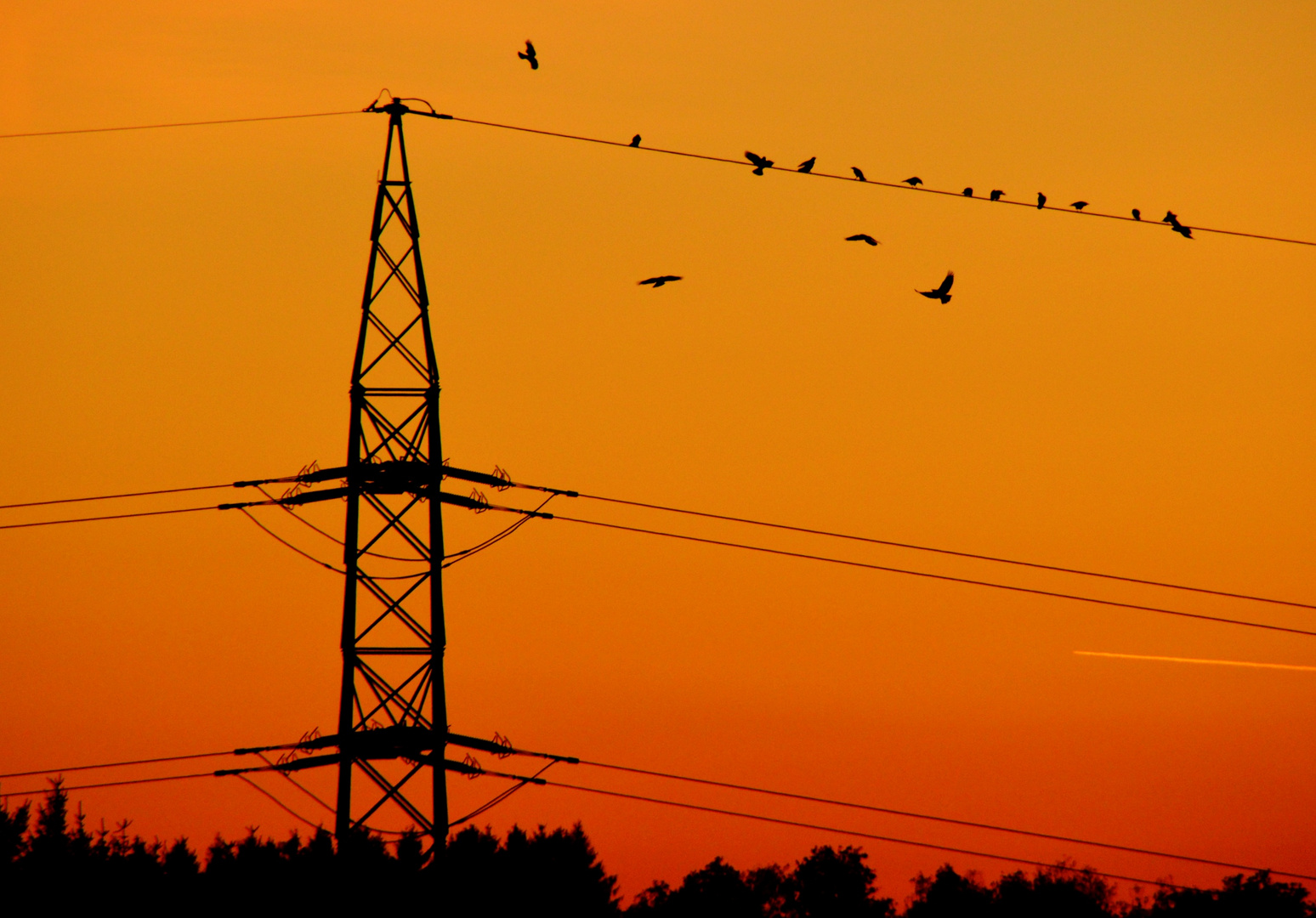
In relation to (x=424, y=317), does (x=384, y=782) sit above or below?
below

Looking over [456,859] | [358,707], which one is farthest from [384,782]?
[456,859]

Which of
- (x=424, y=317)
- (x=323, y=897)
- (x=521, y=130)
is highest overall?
(x=521, y=130)

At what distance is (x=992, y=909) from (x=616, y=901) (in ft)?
79.9

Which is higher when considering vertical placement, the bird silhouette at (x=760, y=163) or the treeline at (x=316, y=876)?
the bird silhouette at (x=760, y=163)

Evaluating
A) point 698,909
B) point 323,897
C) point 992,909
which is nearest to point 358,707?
point 323,897

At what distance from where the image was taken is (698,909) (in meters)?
44.7

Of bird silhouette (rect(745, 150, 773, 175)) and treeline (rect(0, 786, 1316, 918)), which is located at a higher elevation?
bird silhouette (rect(745, 150, 773, 175))

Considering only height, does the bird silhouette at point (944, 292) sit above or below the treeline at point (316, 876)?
above

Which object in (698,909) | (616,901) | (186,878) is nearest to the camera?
(186,878)

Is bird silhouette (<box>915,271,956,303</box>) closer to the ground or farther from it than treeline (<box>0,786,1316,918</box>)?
farther from it

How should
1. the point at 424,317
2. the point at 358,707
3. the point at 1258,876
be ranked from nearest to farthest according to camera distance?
the point at 358,707 → the point at 424,317 → the point at 1258,876

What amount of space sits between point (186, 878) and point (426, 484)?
1049cm

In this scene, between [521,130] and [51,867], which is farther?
[51,867]

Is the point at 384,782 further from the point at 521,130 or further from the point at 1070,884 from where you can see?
the point at 1070,884
